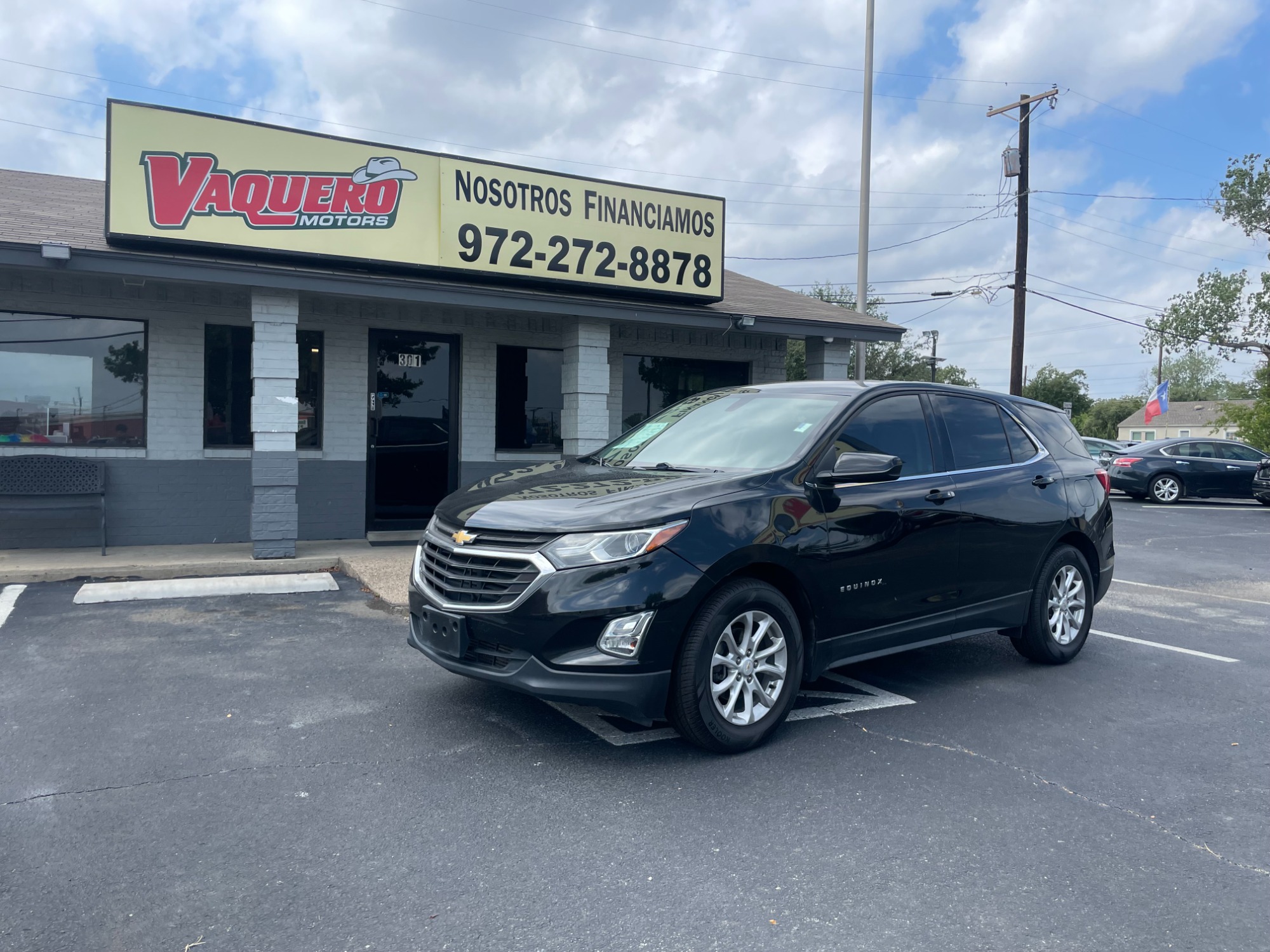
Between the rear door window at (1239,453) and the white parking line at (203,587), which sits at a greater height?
the rear door window at (1239,453)

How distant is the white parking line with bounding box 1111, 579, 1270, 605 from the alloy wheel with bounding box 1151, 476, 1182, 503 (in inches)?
503

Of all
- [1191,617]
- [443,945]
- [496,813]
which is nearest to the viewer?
[443,945]

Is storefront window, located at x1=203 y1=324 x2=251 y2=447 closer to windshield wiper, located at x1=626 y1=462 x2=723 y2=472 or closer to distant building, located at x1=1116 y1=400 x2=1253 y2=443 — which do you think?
windshield wiper, located at x1=626 y1=462 x2=723 y2=472

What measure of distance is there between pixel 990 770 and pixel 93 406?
9551 millimetres

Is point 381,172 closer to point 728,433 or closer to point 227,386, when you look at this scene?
point 227,386

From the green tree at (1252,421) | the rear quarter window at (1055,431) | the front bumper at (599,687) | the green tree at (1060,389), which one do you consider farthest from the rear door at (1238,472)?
the green tree at (1060,389)

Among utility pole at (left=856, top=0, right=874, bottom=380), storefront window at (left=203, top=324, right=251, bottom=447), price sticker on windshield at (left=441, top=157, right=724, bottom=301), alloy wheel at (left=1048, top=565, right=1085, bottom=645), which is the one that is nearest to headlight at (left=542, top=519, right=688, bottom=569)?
alloy wheel at (left=1048, top=565, right=1085, bottom=645)

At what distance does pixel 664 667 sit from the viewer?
4.14m

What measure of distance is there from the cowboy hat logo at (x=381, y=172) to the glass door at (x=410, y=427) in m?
2.18

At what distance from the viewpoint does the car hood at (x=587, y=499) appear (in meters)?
4.21

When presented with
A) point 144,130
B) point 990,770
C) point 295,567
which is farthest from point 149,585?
point 990,770

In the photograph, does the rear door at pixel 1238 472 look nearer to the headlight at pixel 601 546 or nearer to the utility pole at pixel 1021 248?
the utility pole at pixel 1021 248

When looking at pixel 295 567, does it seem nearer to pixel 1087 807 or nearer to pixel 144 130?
pixel 144 130

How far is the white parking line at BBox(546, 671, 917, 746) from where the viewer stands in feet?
15.3
